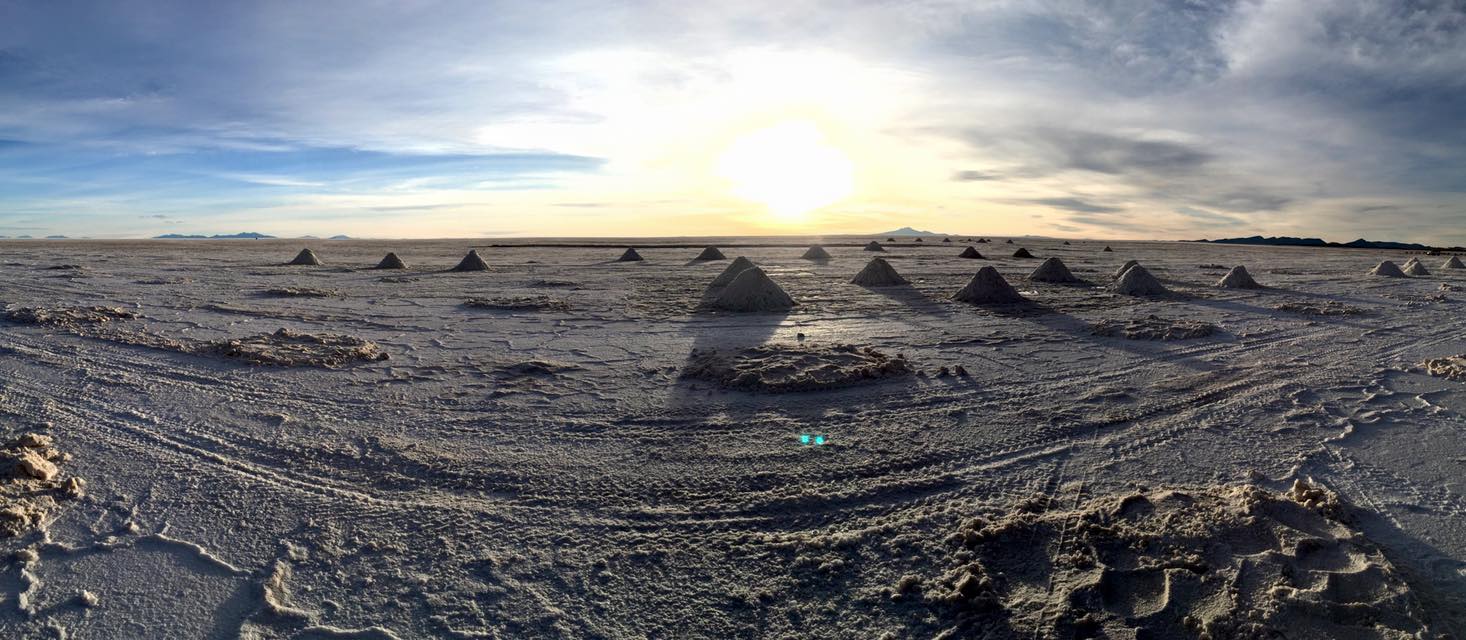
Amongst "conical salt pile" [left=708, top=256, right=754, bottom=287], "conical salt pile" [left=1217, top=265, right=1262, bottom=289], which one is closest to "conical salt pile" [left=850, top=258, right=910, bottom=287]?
"conical salt pile" [left=708, top=256, right=754, bottom=287]

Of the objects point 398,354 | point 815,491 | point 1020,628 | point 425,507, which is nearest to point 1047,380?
point 815,491

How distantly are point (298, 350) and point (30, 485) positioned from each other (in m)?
3.35

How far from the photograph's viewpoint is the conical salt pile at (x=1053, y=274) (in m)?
15.7

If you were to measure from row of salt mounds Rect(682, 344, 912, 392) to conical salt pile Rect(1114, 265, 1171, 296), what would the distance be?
325 inches

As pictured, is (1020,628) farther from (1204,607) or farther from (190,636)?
(190,636)

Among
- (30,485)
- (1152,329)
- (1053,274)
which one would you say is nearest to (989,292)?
(1152,329)

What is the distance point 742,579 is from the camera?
2.84 m

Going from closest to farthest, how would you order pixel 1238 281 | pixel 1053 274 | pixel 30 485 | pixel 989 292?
pixel 30 485, pixel 989 292, pixel 1238 281, pixel 1053 274

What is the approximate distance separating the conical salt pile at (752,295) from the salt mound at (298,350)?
4.91 metres

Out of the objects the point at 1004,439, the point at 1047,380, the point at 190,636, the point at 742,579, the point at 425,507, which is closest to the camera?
the point at 190,636

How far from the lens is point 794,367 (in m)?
6.11

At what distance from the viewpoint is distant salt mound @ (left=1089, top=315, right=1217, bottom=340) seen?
8.14 meters

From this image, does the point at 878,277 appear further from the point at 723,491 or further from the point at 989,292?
the point at 723,491

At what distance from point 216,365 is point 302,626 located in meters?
4.81
